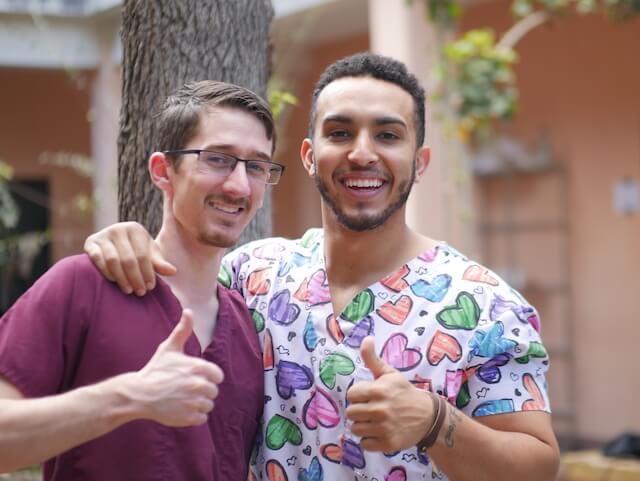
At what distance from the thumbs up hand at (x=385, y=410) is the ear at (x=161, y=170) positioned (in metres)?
0.60

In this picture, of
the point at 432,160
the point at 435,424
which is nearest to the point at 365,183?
the point at 435,424

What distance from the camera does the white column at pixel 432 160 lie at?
5.93 meters

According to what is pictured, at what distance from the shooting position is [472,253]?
6195 millimetres

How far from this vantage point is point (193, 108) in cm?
213

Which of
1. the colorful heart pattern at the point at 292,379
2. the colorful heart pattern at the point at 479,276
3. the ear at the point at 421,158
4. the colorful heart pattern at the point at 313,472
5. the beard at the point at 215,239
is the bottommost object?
the colorful heart pattern at the point at 313,472

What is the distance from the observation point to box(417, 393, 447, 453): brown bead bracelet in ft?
6.26

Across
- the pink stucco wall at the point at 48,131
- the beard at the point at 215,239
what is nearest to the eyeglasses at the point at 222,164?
the beard at the point at 215,239

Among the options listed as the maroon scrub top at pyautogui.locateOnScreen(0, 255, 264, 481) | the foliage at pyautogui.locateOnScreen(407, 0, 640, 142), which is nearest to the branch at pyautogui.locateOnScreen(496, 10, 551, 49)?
the foliage at pyautogui.locateOnScreen(407, 0, 640, 142)

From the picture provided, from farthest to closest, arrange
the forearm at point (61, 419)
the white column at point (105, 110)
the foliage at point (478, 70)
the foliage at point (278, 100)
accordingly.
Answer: the white column at point (105, 110), the foliage at point (478, 70), the foliage at point (278, 100), the forearm at point (61, 419)

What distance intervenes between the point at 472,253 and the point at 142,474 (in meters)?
4.48

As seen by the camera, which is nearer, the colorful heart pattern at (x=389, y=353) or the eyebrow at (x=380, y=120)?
the colorful heart pattern at (x=389, y=353)

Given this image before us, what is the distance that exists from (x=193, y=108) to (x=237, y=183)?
0.67 feet

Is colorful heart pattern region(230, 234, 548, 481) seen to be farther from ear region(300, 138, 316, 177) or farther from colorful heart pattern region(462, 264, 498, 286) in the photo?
ear region(300, 138, 316, 177)

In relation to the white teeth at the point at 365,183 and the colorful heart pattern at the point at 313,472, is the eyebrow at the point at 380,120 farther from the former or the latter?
the colorful heart pattern at the point at 313,472
